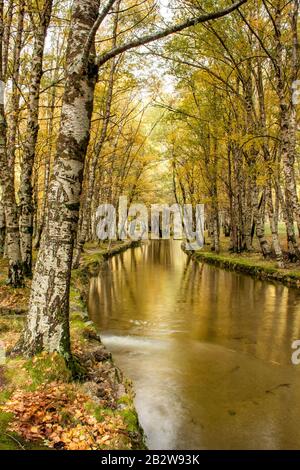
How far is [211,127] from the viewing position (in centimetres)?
2258

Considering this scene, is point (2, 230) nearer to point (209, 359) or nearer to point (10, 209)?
point (10, 209)

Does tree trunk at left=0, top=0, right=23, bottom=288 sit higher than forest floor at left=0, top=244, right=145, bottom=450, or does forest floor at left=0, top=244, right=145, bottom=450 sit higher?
tree trunk at left=0, top=0, right=23, bottom=288

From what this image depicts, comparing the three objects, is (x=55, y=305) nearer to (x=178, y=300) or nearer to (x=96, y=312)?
(x=96, y=312)

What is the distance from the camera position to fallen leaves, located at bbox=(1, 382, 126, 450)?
3592 millimetres

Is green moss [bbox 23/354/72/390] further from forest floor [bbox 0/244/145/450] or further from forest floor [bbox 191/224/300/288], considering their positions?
forest floor [bbox 191/224/300/288]

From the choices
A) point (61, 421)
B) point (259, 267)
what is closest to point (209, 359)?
point (61, 421)

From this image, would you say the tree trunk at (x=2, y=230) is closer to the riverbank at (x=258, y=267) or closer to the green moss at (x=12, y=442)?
the riverbank at (x=258, y=267)

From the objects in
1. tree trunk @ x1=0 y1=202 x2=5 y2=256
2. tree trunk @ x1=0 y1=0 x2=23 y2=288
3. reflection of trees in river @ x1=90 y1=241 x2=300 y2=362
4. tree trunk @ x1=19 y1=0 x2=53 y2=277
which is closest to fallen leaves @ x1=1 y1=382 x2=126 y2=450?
reflection of trees in river @ x1=90 y1=241 x2=300 y2=362

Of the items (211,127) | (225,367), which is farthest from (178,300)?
(211,127)

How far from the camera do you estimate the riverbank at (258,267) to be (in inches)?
571

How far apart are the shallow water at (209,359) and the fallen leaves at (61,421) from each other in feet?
3.58

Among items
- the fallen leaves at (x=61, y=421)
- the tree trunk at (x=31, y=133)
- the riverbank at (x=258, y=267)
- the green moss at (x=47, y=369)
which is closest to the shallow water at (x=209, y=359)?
the riverbank at (x=258, y=267)

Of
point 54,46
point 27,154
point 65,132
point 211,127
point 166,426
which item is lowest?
point 166,426
